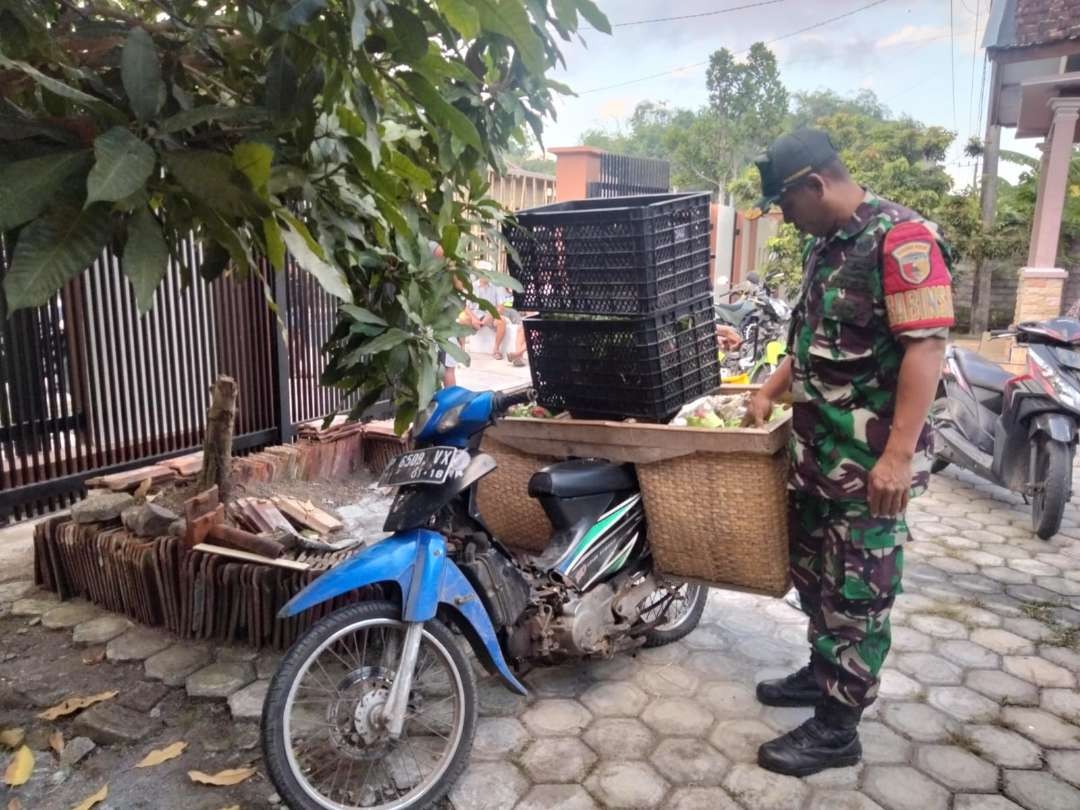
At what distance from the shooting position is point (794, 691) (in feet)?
9.29

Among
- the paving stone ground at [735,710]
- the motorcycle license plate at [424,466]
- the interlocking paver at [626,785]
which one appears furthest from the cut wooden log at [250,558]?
the interlocking paver at [626,785]

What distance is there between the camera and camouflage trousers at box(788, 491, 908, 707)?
7.84 ft

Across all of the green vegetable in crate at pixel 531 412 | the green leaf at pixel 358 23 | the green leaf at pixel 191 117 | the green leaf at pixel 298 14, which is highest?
the green leaf at pixel 298 14

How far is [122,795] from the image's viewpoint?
232 centimetres

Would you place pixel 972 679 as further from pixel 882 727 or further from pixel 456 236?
pixel 456 236

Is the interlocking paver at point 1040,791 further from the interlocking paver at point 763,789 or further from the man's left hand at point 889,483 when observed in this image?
the man's left hand at point 889,483

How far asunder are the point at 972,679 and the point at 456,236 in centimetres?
251

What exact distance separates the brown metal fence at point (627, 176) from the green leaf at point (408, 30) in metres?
11.4

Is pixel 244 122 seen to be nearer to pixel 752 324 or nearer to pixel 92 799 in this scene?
pixel 92 799

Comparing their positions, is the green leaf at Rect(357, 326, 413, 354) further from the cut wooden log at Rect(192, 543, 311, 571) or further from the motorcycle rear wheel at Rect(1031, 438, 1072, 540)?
the motorcycle rear wheel at Rect(1031, 438, 1072, 540)

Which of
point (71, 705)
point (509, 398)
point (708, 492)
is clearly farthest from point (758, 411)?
point (71, 705)

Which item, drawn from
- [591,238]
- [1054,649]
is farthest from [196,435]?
[1054,649]

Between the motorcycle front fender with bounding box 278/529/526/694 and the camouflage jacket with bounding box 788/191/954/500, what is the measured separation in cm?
108

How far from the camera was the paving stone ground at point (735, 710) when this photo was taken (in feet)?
7.80
